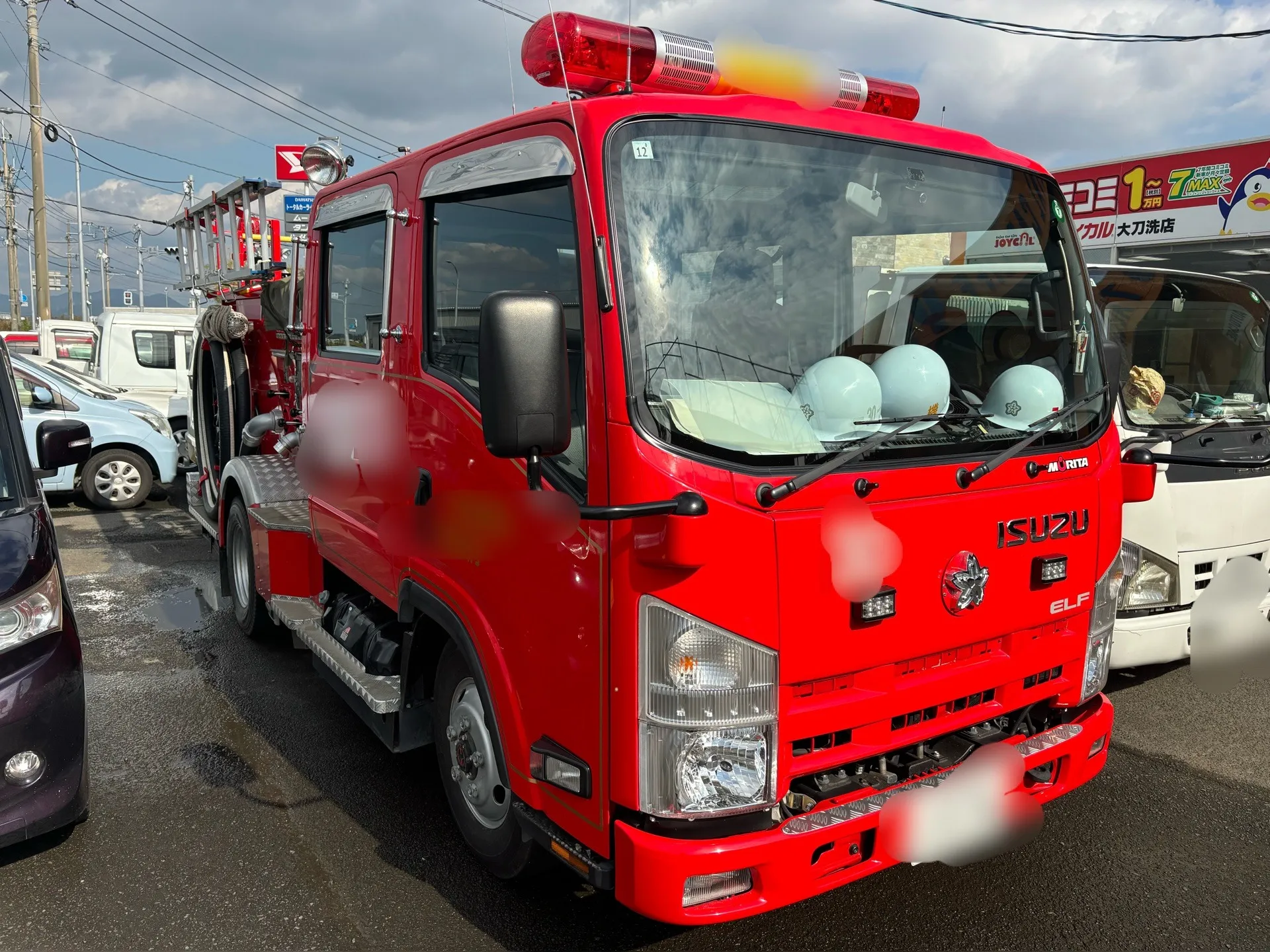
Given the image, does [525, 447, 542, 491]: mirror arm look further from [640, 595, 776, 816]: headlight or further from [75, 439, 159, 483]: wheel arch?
[75, 439, 159, 483]: wheel arch

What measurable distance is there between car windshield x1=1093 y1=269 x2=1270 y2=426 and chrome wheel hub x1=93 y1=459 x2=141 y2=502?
941 cm

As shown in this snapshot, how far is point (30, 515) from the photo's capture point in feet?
11.2

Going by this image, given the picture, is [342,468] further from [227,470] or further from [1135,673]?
[1135,673]

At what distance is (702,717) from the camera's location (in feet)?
7.25

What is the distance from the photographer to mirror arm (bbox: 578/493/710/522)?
2.06 metres

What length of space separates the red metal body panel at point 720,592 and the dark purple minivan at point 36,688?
129cm

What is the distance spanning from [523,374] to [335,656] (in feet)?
7.46

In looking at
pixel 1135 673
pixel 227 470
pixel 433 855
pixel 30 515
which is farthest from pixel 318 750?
pixel 1135 673

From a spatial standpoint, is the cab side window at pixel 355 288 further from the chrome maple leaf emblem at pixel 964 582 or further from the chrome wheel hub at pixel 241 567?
the chrome maple leaf emblem at pixel 964 582

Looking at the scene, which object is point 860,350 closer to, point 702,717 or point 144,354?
point 702,717

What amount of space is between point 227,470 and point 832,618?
4361mm

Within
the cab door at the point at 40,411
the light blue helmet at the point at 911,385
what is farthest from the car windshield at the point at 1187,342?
the cab door at the point at 40,411

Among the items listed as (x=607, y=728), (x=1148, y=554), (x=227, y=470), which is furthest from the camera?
(x=227, y=470)

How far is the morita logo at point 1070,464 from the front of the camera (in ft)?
9.09
